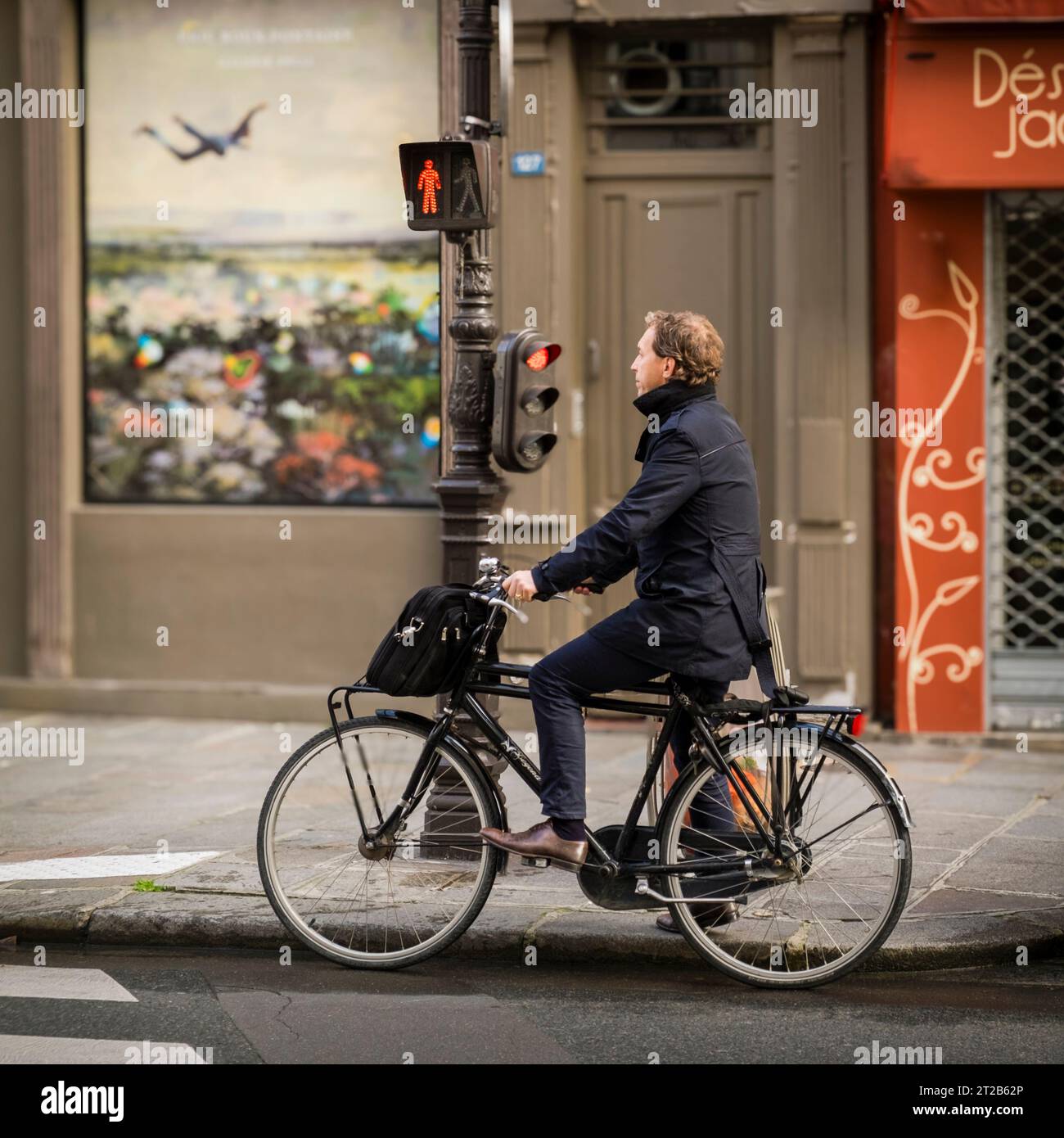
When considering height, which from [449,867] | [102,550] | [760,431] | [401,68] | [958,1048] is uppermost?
[401,68]

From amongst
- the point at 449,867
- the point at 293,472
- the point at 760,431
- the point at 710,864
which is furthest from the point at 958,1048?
the point at 293,472

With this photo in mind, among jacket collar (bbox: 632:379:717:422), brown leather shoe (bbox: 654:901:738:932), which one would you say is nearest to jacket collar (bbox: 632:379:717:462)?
jacket collar (bbox: 632:379:717:422)

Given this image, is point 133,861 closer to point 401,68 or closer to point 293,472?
point 293,472

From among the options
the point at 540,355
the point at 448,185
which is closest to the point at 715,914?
the point at 540,355

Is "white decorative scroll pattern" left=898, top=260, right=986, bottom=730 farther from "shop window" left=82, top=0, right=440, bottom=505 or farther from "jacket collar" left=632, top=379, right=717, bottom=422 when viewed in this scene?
"jacket collar" left=632, top=379, right=717, bottom=422

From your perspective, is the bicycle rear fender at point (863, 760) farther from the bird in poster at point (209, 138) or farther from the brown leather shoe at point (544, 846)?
the bird in poster at point (209, 138)

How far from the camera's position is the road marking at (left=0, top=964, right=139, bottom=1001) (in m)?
5.24

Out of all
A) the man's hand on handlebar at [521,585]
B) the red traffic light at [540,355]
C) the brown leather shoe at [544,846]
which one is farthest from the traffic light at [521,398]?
the brown leather shoe at [544,846]

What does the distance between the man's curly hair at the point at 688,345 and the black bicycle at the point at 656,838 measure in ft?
2.77

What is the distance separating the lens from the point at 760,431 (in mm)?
10000

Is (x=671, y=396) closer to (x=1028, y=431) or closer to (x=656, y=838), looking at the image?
(x=656, y=838)

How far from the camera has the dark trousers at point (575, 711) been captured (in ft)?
17.3

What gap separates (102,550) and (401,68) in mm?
3263
